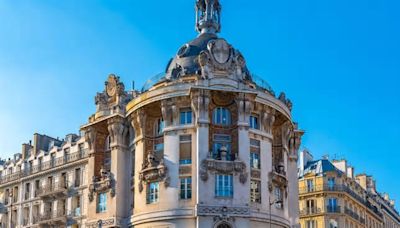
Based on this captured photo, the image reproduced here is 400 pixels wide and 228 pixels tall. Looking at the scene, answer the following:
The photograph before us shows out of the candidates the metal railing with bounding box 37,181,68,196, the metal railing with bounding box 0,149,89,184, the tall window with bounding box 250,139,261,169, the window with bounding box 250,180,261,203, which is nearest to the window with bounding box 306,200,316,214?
the tall window with bounding box 250,139,261,169

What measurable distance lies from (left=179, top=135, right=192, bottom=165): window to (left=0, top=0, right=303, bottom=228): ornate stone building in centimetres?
9

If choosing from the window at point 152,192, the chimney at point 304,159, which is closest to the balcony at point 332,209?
the chimney at point 304,159

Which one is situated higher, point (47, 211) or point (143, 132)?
point (143, 132)

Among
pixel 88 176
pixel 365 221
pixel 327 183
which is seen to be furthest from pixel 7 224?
pixel 365 221

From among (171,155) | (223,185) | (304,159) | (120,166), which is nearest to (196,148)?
(171,155)

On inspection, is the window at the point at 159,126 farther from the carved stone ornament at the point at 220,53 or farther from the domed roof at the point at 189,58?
the carved stone ornament at the point at 220,53

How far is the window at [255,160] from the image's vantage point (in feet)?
204

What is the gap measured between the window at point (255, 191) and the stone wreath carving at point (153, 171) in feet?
23.9

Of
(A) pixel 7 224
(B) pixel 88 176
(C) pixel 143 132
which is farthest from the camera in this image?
(A) pixel 7 224

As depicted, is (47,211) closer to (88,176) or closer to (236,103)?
(88,176)

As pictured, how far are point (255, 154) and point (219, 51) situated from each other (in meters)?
9.84

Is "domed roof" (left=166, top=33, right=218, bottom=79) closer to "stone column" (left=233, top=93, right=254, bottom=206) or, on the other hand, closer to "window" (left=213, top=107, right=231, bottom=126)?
"window" (left=213, top=107, right=231, bottom=126)

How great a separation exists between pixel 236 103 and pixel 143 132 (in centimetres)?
904

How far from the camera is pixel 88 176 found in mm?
69750
